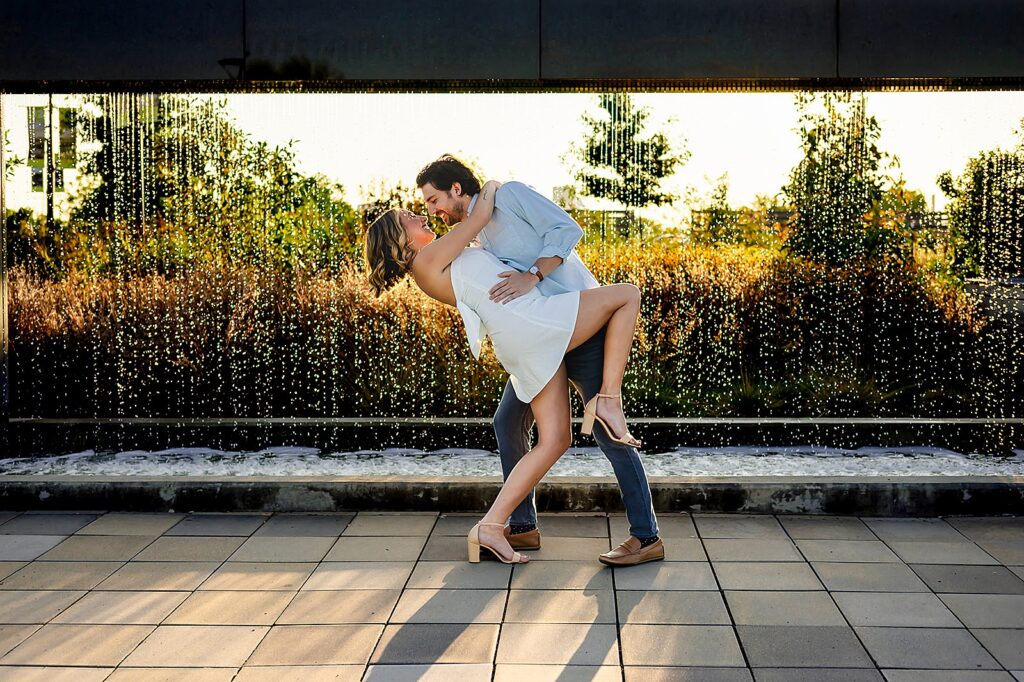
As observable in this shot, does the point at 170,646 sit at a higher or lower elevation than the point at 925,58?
lower

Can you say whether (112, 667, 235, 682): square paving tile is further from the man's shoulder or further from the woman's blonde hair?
the man's shoulder

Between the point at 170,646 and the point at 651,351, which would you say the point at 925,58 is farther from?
the point at 170,646

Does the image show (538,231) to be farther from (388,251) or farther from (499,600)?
(499,600)

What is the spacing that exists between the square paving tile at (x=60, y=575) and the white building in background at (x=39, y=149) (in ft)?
13.8

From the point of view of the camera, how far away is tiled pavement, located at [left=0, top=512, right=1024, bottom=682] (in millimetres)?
2891

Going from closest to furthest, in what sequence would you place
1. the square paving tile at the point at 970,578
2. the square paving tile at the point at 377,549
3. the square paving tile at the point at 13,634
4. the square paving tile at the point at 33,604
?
the square paving tile at the point at 13,634, the square paving tile at the point at 33,604, the square paving tile at the point at 970,578, the square paving tile at the point at 377,549

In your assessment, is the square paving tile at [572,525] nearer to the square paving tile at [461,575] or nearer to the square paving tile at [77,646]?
the square paving tile at [461,575]

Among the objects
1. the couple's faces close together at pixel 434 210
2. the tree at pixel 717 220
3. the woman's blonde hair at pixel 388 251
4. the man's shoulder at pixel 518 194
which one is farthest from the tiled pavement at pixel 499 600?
the tree at pixel 717 220

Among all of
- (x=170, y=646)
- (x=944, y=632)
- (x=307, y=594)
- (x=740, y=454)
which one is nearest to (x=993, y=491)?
(x=944, y=632)

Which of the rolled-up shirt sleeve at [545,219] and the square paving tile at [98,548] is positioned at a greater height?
the rolled-up shirt sleeve at [545,219]

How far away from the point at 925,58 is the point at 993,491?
253cm

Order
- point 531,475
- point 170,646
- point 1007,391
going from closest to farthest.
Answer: point 170,646
point 531,475
point 1007,391

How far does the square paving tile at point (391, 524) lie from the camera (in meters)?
4.32

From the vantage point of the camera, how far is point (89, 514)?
15.3ft
